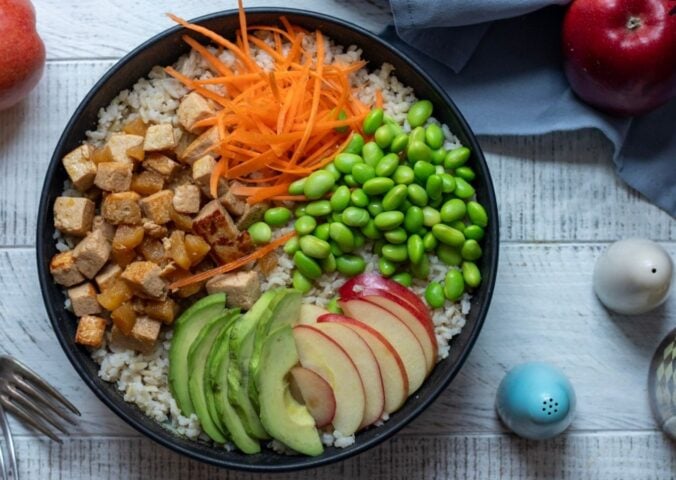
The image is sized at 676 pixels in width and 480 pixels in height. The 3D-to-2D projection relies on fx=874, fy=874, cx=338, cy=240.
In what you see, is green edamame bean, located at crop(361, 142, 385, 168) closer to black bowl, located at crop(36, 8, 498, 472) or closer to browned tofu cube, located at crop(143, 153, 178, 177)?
black bowl, located at crop(36, 8, 498, 472)

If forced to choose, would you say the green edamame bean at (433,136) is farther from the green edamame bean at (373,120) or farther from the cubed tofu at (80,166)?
the cubed tofu at (80,166)

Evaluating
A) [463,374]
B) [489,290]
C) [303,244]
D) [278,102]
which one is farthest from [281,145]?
[463,374]

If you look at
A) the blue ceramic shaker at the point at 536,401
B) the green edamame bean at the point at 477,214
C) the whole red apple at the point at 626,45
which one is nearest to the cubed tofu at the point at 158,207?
the green edamame bean at the point at 477,214

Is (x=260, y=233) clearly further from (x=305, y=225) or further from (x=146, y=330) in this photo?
(x=146, y=330)

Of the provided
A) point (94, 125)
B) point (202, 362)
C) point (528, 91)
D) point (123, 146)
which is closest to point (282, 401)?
point (202, 362)

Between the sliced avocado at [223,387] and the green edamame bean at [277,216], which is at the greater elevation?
the green edamame bean at [277,216]

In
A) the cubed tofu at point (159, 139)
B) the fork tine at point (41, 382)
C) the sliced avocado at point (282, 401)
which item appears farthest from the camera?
the fork tine at point (41, 382)

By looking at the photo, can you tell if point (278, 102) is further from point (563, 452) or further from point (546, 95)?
point (563, 452)
